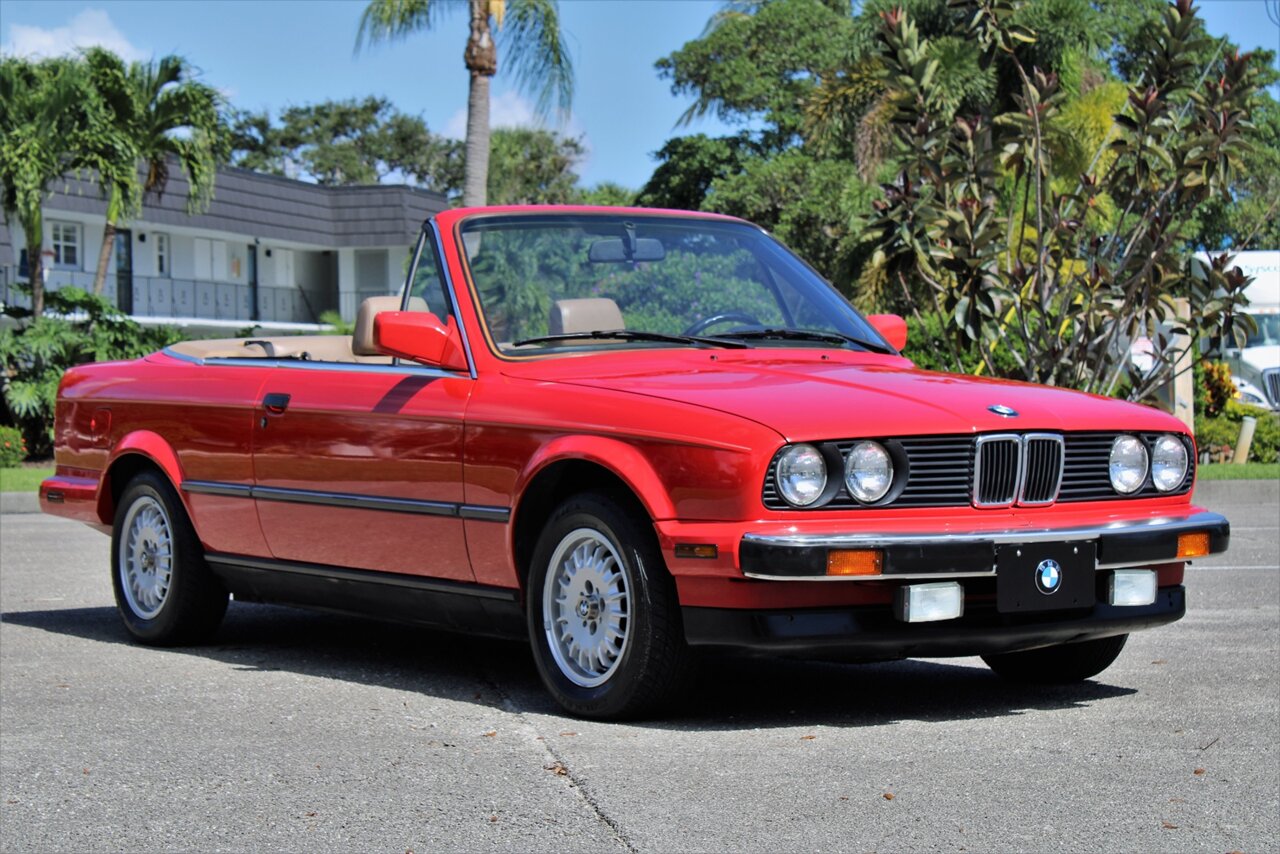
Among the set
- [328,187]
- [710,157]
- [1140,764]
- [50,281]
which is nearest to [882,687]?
[1140,764]

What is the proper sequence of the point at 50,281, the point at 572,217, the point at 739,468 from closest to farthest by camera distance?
the point at 739,468
the point at 572,217
the point at 50,281

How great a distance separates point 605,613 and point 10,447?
17386 mm

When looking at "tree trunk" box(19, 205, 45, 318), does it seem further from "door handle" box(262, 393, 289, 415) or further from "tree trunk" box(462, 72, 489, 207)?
"door handle" box(262, 393, 289, 415)

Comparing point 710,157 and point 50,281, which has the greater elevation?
point 710,157

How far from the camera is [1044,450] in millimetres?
5812

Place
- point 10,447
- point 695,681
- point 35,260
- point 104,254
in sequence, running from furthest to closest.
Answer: point 104,254
point 35,260
point 10,447
point 695,681

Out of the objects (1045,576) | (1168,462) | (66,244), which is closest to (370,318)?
(1045,576)

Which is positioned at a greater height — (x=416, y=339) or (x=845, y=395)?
(x=416, y=339)

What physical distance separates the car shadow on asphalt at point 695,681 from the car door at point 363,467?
1.51 feet

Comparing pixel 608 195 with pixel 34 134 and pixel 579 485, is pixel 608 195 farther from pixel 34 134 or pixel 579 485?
pixel 579 485

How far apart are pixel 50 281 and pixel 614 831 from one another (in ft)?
125

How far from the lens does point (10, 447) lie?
21734mm

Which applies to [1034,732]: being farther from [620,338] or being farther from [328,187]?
[328,187]

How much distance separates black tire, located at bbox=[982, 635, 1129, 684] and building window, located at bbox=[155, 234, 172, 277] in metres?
40.6
